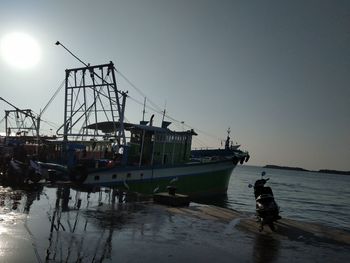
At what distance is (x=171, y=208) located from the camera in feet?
50.6

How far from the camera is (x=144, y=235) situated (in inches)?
403

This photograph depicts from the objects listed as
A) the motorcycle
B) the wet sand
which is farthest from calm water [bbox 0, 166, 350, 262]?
the motorcycle

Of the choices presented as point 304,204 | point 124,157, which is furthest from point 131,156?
point 304,204

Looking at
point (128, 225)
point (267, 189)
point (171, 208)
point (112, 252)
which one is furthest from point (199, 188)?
point (112, 252)

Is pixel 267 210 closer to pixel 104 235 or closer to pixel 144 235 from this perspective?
pixel 144 235

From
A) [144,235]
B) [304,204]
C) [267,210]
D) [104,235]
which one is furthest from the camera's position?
[304,204]

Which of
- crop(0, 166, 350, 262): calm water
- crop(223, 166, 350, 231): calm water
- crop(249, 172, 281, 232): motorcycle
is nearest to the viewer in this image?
crop(0, 166, 350, 262): calm water

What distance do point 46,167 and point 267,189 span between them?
14894mm

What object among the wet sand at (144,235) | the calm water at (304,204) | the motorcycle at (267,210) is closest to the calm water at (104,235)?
the wet sand at (144,235)

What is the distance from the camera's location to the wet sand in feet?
27.0

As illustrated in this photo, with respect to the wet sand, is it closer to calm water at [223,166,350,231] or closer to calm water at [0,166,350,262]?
calm water at [0,166,350,262]

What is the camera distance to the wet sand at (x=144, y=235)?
324 inches

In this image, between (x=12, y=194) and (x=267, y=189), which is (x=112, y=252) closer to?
(x=267, y=189)

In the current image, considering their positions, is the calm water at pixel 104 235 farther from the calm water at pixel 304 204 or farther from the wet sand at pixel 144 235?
the calm water at pixel 304 204
